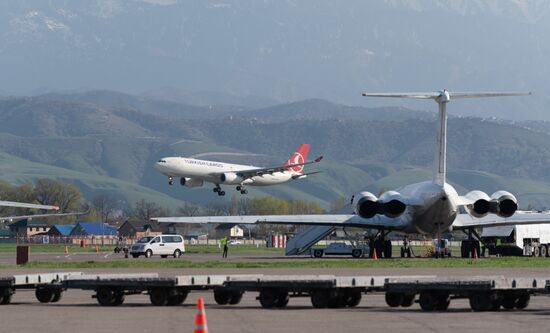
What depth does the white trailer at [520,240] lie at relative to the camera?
85.1 m

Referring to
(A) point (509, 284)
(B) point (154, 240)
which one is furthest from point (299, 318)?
(B) point (154, 240)

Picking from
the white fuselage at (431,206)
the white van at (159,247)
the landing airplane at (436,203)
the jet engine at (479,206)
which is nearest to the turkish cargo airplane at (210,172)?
the white van at (159,247)

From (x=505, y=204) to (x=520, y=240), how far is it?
28.6 metres

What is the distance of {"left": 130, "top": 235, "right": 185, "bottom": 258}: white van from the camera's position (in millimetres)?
77625

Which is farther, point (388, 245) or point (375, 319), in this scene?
point (388, 245)

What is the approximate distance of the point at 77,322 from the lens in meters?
25.8

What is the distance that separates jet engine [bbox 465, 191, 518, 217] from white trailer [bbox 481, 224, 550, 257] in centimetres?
2329

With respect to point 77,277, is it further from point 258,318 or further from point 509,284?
point 509,284

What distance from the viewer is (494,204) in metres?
61.2

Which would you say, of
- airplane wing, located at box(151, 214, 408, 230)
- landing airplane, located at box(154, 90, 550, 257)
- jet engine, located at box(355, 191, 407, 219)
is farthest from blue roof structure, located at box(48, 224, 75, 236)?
jet engine, located at box(355, 191, 407, 219)

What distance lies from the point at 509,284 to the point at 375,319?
4.07 m

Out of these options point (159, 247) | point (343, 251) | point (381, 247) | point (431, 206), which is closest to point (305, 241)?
point (343, 251)

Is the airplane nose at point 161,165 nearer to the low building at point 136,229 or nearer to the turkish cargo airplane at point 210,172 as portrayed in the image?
the turkish cargo airplane at point 210,172

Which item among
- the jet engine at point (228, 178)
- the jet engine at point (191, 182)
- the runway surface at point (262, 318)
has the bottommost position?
the runway surface at point (262, 318)
